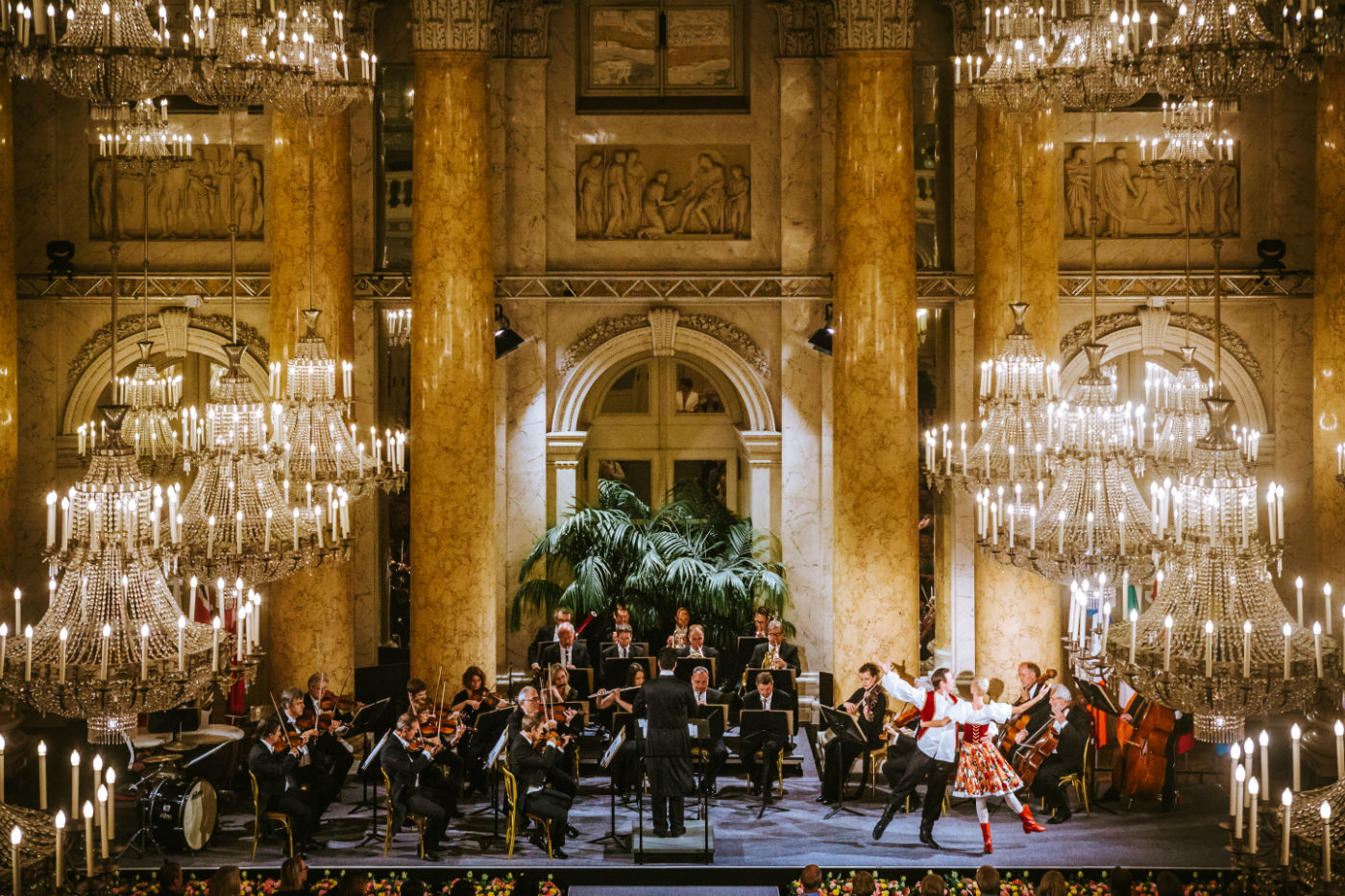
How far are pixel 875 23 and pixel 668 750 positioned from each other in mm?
7195

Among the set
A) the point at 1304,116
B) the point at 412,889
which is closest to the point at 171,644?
the point at 412,889

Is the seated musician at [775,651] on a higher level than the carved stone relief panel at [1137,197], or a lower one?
lower

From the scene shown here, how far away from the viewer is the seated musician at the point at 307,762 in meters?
11.8

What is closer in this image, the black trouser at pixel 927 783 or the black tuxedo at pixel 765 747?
the black trouser at pixel 927 783

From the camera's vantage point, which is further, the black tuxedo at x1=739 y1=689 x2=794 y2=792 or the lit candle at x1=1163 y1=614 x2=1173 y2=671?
the black tuxedo at x1=739 y1=689 x2=794 y2=792

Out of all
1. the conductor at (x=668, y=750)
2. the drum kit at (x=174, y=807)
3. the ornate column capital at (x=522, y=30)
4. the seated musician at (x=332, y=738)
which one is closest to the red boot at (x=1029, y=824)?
the conductor at (x=668, y=750)

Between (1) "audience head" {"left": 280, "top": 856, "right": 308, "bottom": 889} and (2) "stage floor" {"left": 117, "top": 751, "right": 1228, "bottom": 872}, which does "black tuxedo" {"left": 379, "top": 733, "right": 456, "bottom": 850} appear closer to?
(2) "stage floor" {"left": 117, "top": 751, "right": 1228, "bottom": 872}

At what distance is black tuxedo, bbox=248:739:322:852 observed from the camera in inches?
455

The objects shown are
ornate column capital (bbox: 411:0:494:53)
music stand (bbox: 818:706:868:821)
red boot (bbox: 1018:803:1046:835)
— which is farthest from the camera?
ornate column capital (bbox: 411:0:494:53)

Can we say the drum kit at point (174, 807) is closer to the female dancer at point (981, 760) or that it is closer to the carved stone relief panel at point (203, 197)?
the female dancer at point (981, 760)

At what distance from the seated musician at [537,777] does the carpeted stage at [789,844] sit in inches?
12.3

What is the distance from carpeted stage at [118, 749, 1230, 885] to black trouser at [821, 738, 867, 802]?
0.18 m

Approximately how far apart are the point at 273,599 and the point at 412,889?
658 cm

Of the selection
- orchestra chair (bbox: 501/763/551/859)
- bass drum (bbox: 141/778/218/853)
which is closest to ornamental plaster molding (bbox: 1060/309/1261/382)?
orchestra chair (bbox: 501/763/551/859)
